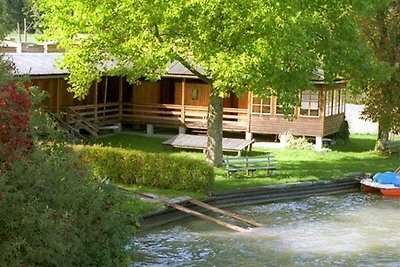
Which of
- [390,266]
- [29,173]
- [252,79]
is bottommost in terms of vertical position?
[390,266]

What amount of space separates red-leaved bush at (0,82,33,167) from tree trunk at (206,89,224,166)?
17.0 m

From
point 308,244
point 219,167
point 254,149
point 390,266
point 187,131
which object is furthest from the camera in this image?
point 187,131

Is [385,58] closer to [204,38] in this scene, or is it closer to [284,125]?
[284,125]

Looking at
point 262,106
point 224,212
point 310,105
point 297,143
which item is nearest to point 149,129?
point 262,106

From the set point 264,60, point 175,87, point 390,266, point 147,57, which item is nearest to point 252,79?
point 264,60

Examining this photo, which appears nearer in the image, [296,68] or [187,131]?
[296,68]

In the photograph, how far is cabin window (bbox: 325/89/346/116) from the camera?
120ft

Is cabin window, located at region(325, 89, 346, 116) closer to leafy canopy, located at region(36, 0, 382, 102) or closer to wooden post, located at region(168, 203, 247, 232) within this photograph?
leafy canopy, located at region(36, 0, 382, 102)

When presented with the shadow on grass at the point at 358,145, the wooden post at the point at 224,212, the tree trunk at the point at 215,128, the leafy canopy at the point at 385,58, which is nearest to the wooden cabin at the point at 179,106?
the shadow on grass at the point at 358,145

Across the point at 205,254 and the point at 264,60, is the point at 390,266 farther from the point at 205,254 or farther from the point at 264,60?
the point at 264,60

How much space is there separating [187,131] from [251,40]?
14.8 m

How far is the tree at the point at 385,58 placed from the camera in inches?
1316

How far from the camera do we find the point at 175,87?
3991 cm

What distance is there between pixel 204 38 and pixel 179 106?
1428 centimetres
